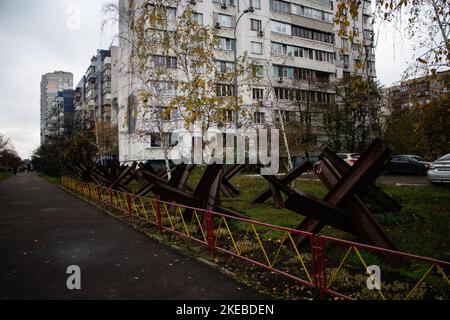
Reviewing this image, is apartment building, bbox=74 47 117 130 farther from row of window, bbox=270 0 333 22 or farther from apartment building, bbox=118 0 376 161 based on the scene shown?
row of window, bbox=270 0 333 22

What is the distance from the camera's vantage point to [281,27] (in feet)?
137

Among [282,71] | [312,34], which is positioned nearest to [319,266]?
[282,71]

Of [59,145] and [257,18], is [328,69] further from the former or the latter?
[59,145]

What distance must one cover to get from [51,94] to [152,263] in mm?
150279

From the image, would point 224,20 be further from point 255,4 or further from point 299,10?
point 299,10

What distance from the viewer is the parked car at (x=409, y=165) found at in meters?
A: 25.8

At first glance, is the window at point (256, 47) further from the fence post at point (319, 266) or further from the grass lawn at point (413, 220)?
the fence post at point (319, 266)

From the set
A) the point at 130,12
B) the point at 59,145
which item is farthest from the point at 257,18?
the point at 59,145

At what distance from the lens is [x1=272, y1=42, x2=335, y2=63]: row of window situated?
4157cm

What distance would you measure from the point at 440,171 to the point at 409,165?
40.7 ft

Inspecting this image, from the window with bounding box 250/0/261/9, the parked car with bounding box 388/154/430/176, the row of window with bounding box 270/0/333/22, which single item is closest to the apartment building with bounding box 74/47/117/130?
the window with bounding box 250/0/261/9

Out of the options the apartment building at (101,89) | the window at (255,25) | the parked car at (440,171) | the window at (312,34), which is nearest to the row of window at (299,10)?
the window at (312,34)

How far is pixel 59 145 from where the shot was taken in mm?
40031

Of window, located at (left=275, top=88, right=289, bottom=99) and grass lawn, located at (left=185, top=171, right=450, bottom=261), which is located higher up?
window, located at (left=275, top=88, right=289, bottom=99)
